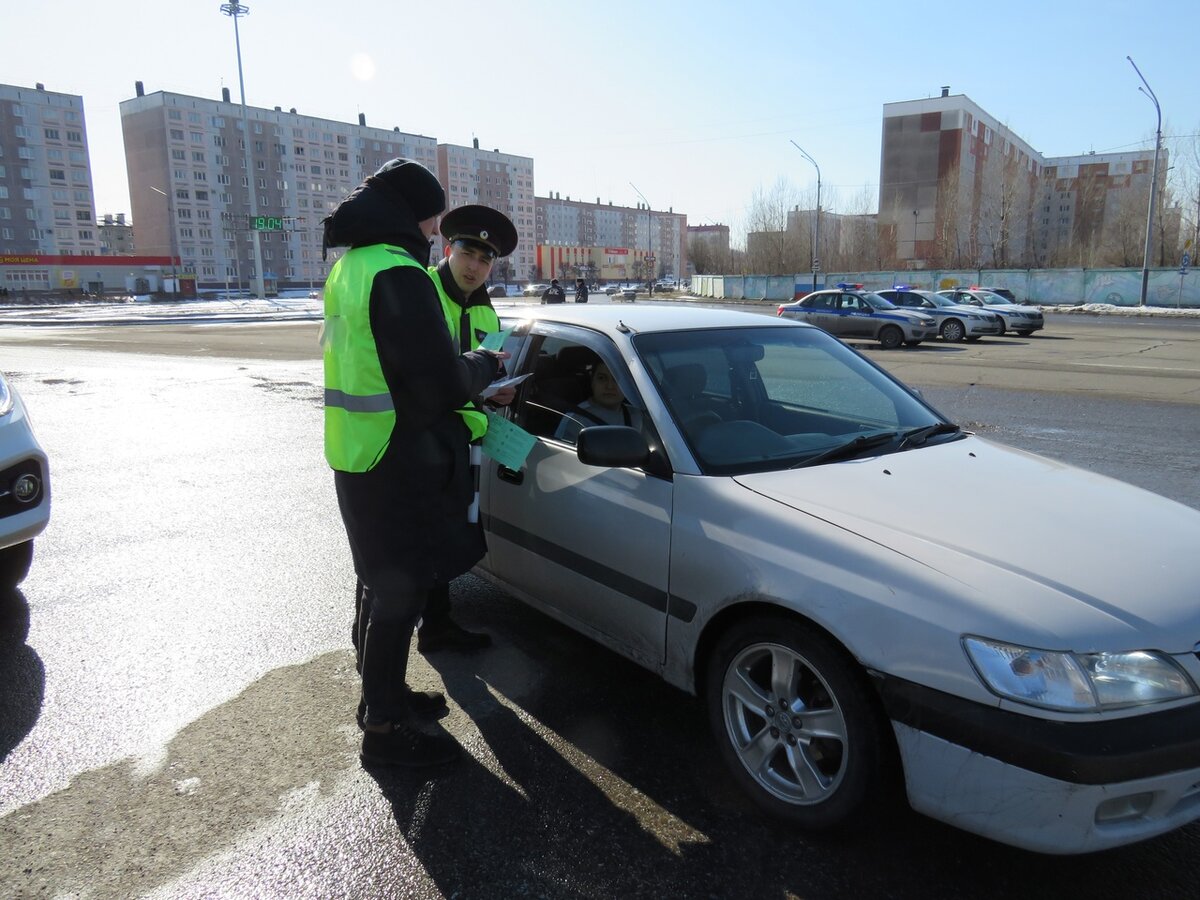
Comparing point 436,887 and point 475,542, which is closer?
point 436,887

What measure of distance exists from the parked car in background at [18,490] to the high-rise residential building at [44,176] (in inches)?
4009

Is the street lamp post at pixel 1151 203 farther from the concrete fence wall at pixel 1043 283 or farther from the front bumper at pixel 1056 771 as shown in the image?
the front bumper at pixel 1056 771

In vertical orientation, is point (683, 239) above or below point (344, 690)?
above

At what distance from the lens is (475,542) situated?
3.05 metres

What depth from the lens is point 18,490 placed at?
3.90 m

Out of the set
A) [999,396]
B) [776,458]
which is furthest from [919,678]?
[999,396]

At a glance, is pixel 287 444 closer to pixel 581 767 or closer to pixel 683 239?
pixel 581 767

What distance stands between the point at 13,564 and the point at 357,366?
3.01 m

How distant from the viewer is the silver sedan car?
194 cm

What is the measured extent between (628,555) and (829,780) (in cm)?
97

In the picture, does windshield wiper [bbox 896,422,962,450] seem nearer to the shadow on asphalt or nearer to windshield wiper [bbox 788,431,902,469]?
windshield wiper [bbox 788,431,902,469]

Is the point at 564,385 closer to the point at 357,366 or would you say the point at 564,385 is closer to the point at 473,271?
the point at 473,271

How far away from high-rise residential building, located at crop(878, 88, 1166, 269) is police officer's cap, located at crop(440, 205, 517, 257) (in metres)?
64.1

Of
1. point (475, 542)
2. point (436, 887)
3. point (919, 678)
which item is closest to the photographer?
point (919, 678)
